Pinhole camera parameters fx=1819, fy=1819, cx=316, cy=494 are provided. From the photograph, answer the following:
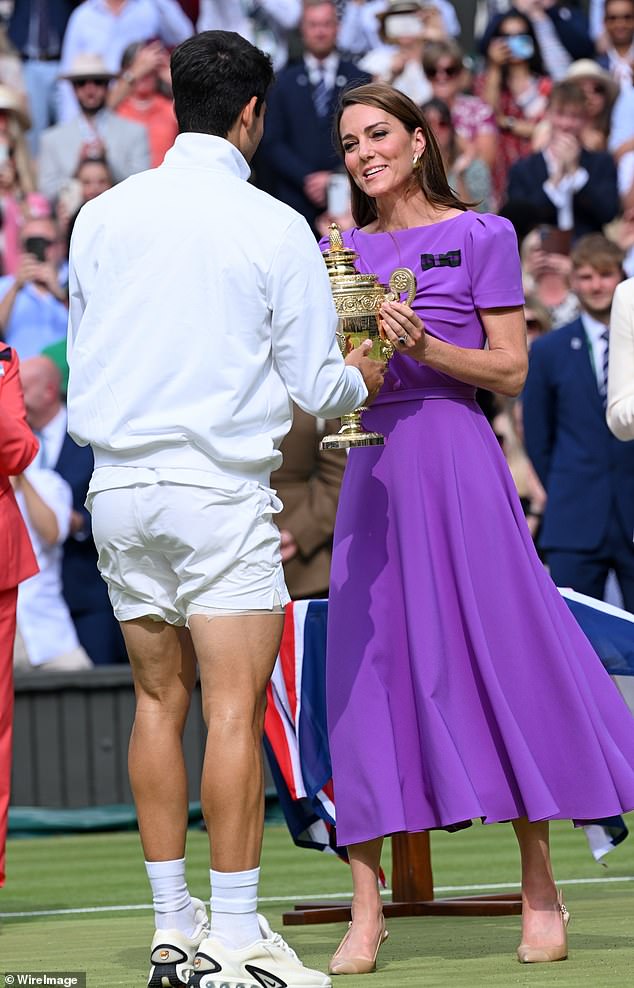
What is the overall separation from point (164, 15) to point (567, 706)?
965cm

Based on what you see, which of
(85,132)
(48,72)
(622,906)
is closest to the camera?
(622,906)

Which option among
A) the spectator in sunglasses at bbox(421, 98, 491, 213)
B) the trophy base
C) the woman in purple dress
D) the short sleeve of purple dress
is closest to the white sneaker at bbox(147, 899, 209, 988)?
the woman in purple dress

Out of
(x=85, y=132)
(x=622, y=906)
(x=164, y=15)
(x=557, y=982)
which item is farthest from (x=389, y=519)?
(x=164, y=15)

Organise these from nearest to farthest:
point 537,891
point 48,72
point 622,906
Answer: point 537,891
point 622,906
point 48,72

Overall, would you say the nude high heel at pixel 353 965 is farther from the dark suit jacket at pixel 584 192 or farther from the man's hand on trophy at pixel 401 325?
the dark suit jacket at pixel 584 192

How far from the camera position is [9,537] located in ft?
19.8

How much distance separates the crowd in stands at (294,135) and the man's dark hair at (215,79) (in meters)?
5.21

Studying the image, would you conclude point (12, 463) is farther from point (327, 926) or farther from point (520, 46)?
point (520, 46)

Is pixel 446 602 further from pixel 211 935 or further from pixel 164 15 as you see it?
pixel 164 15

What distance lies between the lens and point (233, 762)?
3916 mm

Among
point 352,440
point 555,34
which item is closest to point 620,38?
point 555,34

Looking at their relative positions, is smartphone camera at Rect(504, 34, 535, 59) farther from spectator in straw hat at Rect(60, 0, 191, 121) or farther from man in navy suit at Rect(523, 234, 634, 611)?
man in navy suit at Rect(523, 234, 634, 611)

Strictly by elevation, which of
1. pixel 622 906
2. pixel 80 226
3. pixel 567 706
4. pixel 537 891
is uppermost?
pixel 80 226

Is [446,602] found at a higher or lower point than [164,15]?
lower
